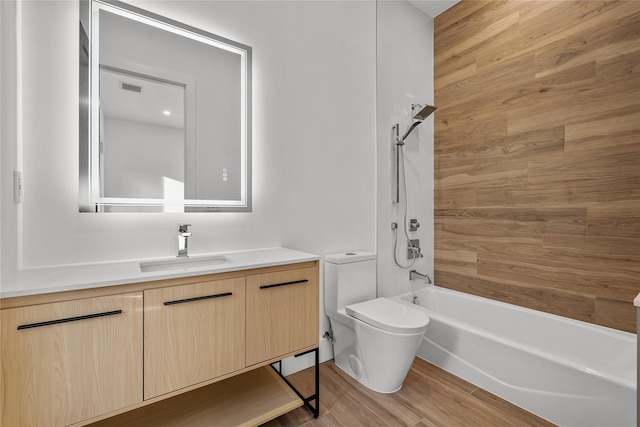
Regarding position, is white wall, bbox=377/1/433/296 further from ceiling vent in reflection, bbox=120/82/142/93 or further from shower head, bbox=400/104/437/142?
ceiling vent in reflection, bbox=120/82/142/93

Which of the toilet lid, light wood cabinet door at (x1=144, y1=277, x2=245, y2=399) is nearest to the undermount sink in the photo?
light wood cabinet door at (x1=144, y1=277, x2=245, y2=399)

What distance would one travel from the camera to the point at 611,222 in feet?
5.93

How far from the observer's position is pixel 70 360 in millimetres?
982

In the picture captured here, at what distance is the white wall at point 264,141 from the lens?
4.10 ft

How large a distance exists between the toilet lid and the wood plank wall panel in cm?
94

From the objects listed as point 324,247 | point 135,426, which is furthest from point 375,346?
point 135,426

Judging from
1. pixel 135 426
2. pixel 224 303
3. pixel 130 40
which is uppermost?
pixel 130 40

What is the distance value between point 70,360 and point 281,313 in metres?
0.80

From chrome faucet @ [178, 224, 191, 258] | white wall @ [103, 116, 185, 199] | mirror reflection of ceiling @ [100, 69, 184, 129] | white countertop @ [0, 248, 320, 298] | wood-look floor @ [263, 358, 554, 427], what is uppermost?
mirror reflection of ceiling @ [100, 69, 184, 129]

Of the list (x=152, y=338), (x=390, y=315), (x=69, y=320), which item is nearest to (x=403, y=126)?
(x=390, y=315)

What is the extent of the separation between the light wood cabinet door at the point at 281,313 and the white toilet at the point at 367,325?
0.41m

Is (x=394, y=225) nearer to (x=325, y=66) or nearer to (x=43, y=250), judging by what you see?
(x=325, y=66)

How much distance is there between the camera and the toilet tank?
2037mm

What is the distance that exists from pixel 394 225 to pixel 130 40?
2116mm
